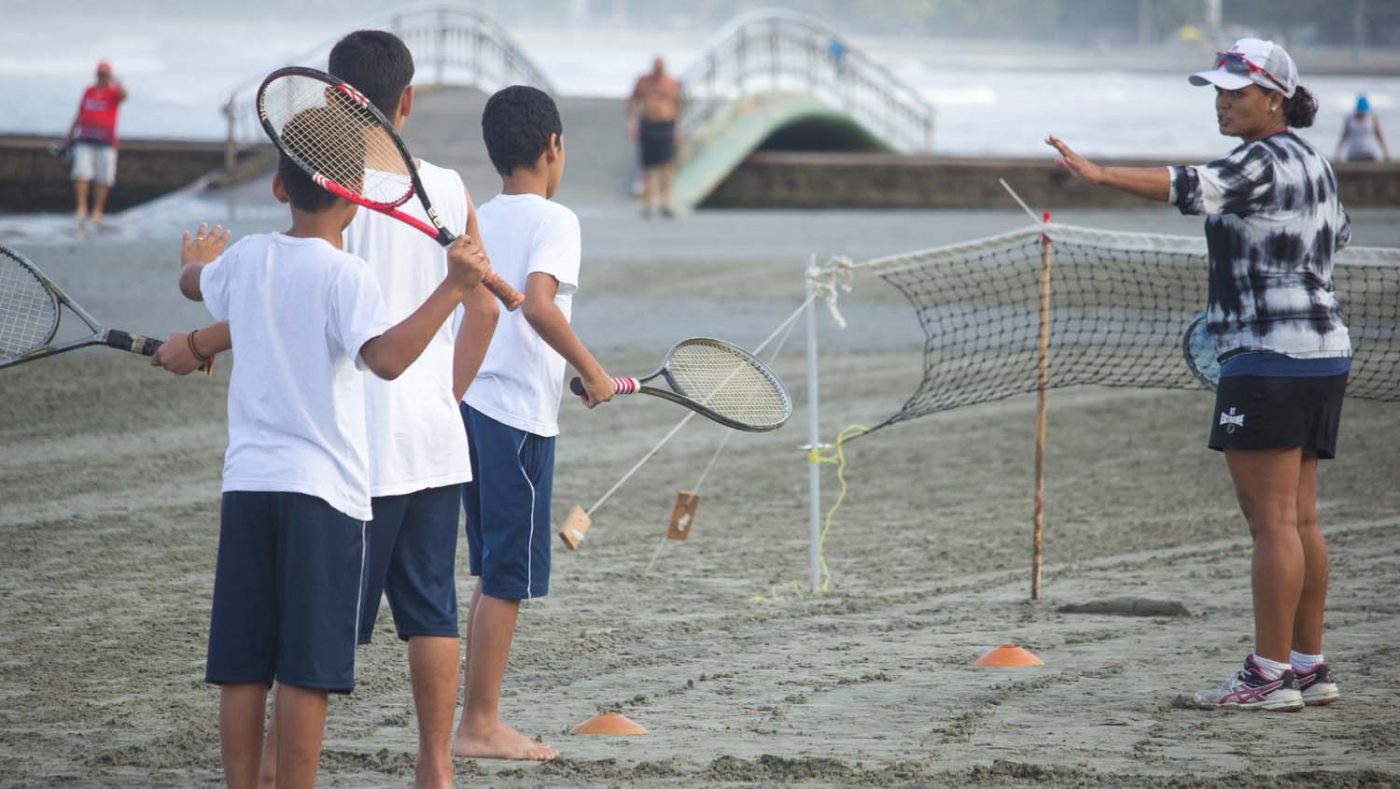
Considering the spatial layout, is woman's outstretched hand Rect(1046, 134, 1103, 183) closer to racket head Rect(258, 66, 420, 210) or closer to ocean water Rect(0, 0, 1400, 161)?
racket head Rect(258, 66, 420, 210)

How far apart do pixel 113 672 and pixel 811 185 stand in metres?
19.8

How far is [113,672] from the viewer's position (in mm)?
5656

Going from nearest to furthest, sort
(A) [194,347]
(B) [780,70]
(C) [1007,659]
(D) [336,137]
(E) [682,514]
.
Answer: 1. (D) [336,137]
2. (A) [194,347]
3. (C) [1007,659]
4. (E) [682,514]
5. (B) [780,70]

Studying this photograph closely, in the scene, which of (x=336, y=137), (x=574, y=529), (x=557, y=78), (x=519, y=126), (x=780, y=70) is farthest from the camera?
(x=557, y=78)

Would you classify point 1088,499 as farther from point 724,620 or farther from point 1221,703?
point 1221,703

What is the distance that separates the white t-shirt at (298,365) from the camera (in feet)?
12.0

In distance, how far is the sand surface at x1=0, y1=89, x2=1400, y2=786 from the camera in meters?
4.71

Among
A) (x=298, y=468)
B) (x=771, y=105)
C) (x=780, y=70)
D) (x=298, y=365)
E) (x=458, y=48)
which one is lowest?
(x=298, y=468)

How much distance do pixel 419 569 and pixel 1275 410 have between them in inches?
107

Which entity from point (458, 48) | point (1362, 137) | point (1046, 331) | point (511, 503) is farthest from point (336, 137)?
point (458, 48)

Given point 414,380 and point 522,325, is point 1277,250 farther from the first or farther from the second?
point 414,380

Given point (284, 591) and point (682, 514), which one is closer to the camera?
point (284, 591)

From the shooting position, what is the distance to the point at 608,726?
16.3 feet

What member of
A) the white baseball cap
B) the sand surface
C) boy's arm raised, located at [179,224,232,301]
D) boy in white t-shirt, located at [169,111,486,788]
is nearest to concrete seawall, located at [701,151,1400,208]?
the sand surface
